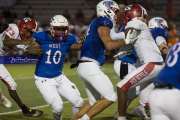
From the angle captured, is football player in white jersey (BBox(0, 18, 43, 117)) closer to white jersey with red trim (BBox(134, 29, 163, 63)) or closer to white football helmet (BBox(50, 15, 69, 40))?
white football helmet (BBox(50, 15, 69, 40))

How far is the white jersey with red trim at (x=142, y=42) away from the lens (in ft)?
22.6

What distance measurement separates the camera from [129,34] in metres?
6.87

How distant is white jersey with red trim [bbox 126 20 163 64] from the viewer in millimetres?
6883

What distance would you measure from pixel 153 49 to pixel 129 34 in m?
0.38

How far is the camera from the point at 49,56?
780 centimetres

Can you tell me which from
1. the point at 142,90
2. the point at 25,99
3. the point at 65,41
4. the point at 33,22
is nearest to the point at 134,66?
the point at 142,90

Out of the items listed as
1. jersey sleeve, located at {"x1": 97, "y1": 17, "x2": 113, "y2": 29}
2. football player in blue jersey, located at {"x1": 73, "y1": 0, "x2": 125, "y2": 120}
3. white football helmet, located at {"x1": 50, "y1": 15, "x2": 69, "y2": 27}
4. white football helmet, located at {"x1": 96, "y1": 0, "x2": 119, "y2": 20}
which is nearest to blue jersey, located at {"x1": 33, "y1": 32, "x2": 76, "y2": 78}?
white football helmet, located at {"x1": 50, "y1": 15, "x2": 69, "y2": 27}

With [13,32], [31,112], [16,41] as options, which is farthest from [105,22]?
[31,112]

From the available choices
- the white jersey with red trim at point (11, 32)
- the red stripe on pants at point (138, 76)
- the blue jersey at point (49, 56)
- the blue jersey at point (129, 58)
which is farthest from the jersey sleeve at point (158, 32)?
the white jersey with red trim at point (11, 32)

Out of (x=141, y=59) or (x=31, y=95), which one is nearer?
(x=141, y=59)

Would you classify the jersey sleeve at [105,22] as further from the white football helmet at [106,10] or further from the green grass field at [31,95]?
the green grass field at [31,95]

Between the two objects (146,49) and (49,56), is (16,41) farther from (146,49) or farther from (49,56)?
(146,49)

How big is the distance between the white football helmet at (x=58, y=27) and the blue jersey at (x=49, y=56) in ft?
0.25

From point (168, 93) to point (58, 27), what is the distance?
2.90m
